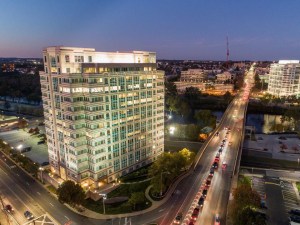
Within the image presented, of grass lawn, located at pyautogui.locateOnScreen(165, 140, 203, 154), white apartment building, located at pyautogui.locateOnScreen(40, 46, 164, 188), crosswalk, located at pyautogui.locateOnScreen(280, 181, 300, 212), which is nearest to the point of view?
crosswalk, located at pyautogui.locateOnScreen(280, 181, 300, 212)

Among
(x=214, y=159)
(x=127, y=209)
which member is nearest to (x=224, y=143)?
(x=214, y=159)

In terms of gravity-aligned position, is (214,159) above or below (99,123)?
below

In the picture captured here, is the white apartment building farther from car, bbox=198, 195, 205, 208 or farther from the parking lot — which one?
car, bbox=198, 195, 205, 208

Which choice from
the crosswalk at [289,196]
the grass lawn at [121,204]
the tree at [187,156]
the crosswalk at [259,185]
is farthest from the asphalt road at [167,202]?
the crosswalk at [289,196]

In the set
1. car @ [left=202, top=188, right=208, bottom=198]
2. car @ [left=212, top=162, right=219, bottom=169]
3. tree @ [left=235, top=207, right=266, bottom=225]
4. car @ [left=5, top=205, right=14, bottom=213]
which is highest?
tree @ [left=235, top=207, right=266, bottom=225]

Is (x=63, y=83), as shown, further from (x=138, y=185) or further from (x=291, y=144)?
(x=291, y=144)

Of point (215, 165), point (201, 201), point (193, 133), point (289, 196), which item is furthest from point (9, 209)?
point (193, 133)

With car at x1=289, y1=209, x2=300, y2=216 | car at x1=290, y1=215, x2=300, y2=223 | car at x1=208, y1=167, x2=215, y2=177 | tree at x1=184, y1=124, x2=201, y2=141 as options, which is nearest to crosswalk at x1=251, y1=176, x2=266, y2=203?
car at x1=289, y1=209, x2=300, y2=216
